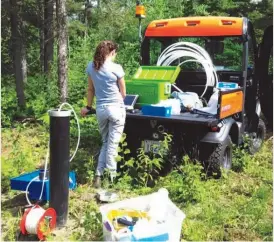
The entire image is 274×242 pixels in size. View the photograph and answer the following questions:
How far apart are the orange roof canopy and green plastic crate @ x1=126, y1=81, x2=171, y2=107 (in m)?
1.42

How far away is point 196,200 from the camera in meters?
5.01

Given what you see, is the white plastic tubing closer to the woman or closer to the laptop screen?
the laptop screen

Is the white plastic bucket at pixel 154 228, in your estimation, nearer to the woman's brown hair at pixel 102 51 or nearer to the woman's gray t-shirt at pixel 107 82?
the woman's gray t-shirt at pixel 107 82

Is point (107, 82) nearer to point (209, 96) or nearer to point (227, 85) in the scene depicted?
point (227, 85)

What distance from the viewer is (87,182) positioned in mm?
5715

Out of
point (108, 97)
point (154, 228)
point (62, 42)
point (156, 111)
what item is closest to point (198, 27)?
point (156, 111)

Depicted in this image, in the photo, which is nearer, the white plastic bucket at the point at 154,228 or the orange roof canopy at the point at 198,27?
the white plastic bucket at the point at 154,228

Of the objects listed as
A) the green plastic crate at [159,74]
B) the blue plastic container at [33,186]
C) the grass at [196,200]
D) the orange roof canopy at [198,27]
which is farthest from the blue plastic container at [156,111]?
the orange roof canopy at [198,27]

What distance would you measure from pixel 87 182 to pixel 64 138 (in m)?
1.59

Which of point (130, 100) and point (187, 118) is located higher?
point (130, 100)

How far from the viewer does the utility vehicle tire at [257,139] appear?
7.37 metres

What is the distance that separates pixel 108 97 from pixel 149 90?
86 cm

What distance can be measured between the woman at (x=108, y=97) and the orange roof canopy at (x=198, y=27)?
217 centimetres

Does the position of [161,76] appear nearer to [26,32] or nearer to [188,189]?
[188,189]
